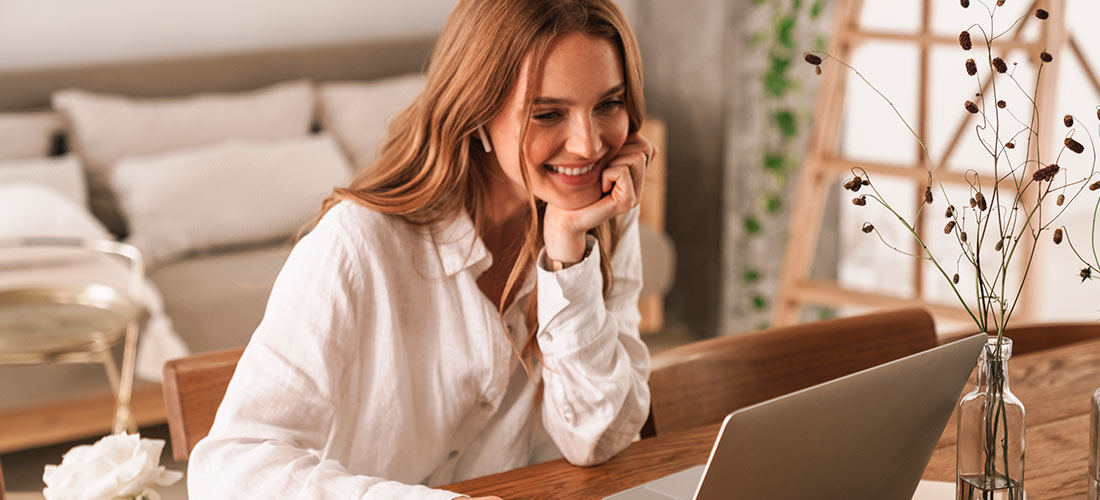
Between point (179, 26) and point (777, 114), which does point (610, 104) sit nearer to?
point (777, 114)

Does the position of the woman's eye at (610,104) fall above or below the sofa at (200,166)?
above

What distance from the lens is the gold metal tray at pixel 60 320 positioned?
2312 mm

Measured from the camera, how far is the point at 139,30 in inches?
144

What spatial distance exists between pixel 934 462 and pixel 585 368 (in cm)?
42

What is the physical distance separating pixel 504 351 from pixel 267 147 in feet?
7.28

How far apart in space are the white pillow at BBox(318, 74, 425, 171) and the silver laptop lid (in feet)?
9.13

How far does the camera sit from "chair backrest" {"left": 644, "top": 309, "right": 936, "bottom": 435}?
1459mm

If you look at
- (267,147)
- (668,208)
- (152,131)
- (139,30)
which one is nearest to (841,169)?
(668,208)

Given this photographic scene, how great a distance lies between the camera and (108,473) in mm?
1063

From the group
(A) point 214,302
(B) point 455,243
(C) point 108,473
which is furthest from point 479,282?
(A) point 214,302

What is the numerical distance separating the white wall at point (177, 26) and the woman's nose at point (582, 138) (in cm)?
282

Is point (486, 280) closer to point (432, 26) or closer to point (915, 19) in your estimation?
point (915, 19)

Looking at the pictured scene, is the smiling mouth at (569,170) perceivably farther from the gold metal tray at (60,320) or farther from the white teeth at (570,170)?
the gold metal tray at (60,320)

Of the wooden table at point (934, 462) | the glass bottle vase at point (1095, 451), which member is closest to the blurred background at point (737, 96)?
the wooden table at point (934, 462)
